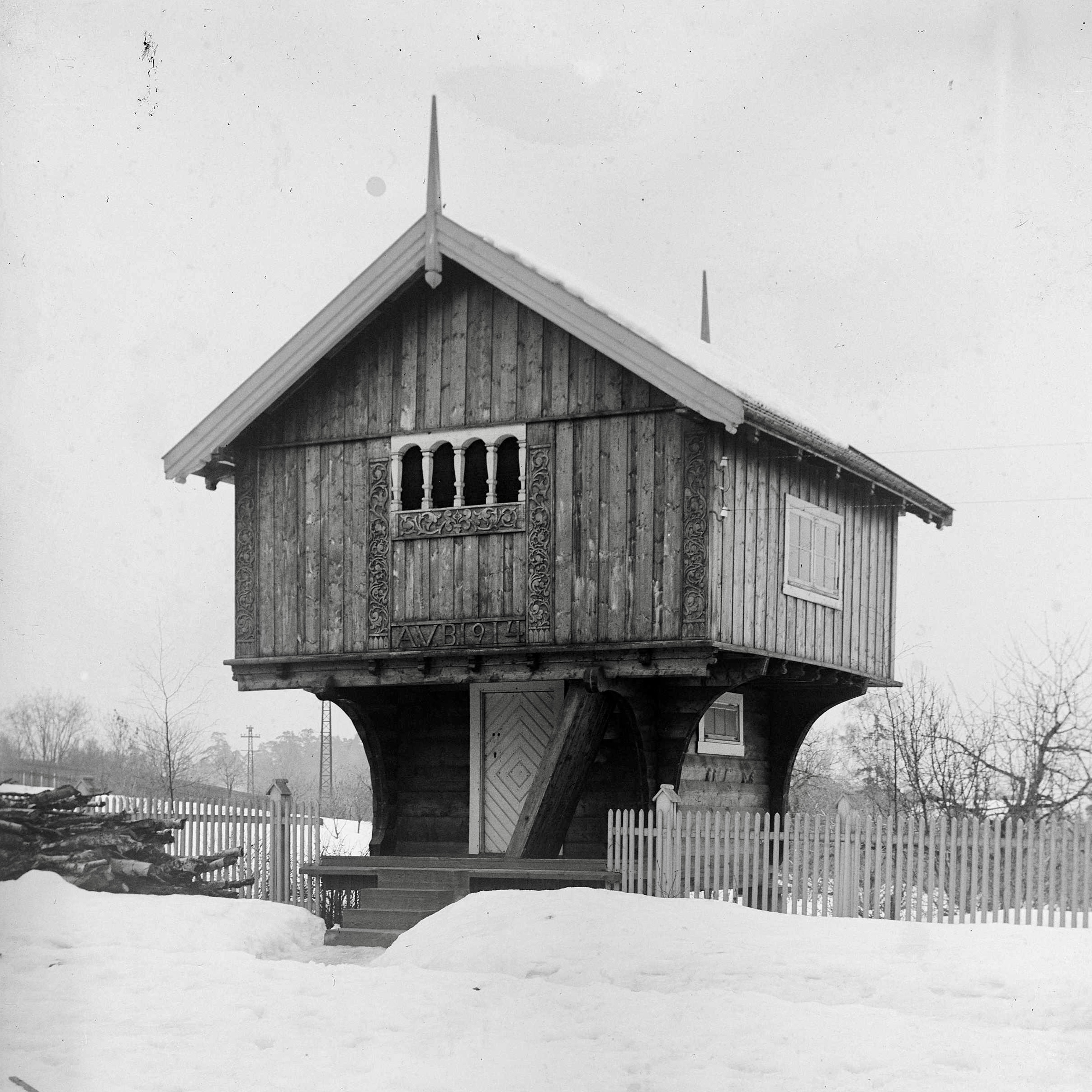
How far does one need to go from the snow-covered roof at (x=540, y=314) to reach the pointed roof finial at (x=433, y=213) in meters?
0.04

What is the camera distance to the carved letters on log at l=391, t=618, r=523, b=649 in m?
18.5

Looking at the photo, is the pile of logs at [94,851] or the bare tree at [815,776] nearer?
the pile of logs at [94,851]

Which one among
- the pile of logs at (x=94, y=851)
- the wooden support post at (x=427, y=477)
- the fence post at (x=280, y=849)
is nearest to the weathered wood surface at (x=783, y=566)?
the wooden support post at (x=427, y=477)

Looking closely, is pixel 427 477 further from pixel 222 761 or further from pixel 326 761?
pixel 326 761

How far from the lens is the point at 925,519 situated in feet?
77.0

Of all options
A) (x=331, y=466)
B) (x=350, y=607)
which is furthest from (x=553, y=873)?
(x=331, y=466)

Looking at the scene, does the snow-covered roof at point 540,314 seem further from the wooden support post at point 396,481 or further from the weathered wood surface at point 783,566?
the wooden support post at point 396,481

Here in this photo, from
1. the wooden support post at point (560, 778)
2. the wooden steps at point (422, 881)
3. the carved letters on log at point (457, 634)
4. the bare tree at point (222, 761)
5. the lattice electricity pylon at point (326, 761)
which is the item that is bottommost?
the bare tree at point (222, 761)

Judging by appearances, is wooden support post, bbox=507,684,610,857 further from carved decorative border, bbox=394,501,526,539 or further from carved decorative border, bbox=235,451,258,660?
carved decorative border, bbox=235,451,258,660

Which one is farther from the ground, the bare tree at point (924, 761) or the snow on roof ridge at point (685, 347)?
the snow on roof ridge at point (685, 347)

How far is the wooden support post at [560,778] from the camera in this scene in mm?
18172

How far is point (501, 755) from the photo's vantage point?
68.3ft

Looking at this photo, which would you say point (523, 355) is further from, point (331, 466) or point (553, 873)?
point (553, 873)

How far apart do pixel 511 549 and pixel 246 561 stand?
376cm
